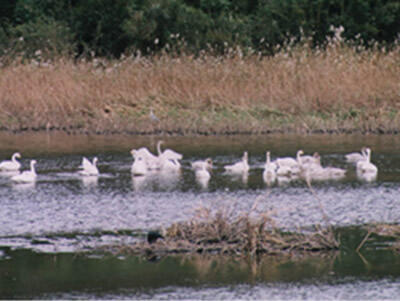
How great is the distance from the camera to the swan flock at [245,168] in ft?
49.5

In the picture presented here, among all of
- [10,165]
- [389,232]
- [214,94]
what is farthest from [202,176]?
[214,94]

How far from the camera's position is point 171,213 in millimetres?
12039

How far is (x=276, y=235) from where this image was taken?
9938mm

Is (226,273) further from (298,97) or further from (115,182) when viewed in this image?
(298,97)

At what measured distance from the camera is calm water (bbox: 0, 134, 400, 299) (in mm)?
8648

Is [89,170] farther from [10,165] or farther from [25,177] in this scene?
[10,165]

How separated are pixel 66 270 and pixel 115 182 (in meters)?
5.77

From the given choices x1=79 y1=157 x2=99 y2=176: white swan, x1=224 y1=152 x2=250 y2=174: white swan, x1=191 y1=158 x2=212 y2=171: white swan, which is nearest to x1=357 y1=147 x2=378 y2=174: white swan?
x1=224 y1=152 x2=250 y2=174: white swan

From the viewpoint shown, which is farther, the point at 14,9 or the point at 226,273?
the point at 14,9

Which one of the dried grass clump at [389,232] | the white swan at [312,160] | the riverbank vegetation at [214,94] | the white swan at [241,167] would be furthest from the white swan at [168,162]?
the dried grass clump at [389,232]

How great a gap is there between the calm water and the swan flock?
215 millimetres

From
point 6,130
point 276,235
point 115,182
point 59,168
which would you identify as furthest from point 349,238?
point 6,130

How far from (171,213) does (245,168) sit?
12.5ft

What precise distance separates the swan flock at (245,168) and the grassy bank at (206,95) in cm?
508
